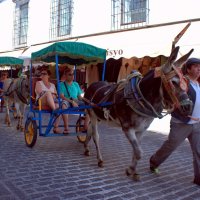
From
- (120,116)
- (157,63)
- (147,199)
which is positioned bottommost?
(147,199)

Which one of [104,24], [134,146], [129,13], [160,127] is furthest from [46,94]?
[104,24]

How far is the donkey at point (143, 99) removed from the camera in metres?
3.88

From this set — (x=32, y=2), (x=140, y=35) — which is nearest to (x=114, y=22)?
(x=140, y=35)

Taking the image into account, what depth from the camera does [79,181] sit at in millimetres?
4418

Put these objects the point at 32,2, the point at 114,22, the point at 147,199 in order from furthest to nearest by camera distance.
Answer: the point at 32,2 < the point at 114,22 < the point at 147,199

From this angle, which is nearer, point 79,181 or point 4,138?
point 79,181

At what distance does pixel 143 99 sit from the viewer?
4277 mm

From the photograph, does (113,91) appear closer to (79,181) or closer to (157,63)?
(79,181)

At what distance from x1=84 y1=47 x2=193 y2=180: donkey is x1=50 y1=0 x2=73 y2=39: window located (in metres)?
12.1

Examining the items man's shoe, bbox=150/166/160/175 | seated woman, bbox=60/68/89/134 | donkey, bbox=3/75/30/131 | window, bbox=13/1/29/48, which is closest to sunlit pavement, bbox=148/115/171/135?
seated woman, bbox=60/68/89/134

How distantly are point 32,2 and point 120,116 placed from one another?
1586cm

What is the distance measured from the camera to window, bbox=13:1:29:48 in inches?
782

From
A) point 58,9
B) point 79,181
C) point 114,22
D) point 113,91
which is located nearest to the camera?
point 79,181

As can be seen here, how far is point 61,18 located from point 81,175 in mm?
13645
